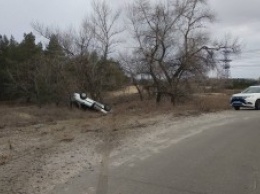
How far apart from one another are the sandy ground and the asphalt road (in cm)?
63

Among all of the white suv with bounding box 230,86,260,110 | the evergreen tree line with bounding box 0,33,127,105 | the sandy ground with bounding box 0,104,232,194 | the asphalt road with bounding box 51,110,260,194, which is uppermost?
the evergreen tree line with bounding box 0,33,127,105

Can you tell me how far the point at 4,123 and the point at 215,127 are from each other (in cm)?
1085

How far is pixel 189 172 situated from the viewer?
9945 mm

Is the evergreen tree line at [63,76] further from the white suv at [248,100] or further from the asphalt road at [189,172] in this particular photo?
the asphalt road at [189,172]

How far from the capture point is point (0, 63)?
73438mm

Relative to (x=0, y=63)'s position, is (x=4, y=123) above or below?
below

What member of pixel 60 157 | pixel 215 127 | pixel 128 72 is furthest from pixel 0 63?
pixel 60 157

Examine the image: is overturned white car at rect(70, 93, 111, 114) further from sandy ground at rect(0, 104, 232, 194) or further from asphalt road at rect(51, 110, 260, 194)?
asphalt road at rect(51, 110, 260, 194)

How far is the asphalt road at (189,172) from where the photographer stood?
8.51 meters

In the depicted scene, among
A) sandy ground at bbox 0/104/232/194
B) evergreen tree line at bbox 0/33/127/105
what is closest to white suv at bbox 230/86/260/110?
sandy ground at bbox 0/104/232/194

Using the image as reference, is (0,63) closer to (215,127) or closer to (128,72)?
(128,72)

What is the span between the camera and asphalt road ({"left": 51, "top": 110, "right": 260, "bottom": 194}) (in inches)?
335

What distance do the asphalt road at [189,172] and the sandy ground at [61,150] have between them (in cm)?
63

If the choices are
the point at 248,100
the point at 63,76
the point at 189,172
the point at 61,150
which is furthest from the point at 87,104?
the point at 189,172
